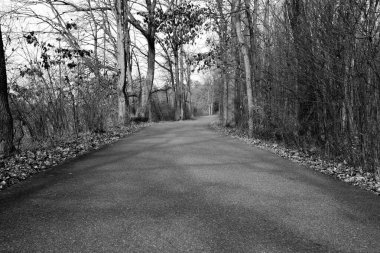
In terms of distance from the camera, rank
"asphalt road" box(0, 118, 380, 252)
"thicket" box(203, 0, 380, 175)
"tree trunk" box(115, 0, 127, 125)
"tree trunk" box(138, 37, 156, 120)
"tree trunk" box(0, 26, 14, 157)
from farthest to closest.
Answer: "tree trunk" box(138, 37, 156, 120) < "tree trunk" box(115, 0, 127, 125) < "tree trunk" box(0, 26, 14, 157) < "thicket" box(203, 0, 380, 175) < "asphalt road" box(0, 118, 380, 252)

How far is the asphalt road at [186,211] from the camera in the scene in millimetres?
3424

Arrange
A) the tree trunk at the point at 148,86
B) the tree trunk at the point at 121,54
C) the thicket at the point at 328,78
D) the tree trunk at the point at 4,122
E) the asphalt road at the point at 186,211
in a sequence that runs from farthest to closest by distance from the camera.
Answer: the tree trunk at the point at 148,86, the tree trunk at the point at 121,54, the tree trunk at the point at 4,122, the thicket at the point at 328,78, the asphalt road at the point at 186,211

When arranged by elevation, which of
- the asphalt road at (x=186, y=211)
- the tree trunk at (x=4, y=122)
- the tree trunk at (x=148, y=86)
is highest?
the tree trunk at (x=148, y=86)

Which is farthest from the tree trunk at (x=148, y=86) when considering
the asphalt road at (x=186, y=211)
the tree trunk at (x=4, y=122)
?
the asphalt road at (x=186, y=211)

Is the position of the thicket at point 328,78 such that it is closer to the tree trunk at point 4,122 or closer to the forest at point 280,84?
the forest at point 280,84

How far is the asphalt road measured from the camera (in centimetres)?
342

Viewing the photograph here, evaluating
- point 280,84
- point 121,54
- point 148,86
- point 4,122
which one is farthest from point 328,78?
point 148,86

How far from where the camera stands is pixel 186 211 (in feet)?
14.4

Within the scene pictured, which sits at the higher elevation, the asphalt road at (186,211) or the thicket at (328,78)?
the thicket at (328,78)

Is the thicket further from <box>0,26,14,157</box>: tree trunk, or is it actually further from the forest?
<box>0,26,14,157</box>: tree trunk

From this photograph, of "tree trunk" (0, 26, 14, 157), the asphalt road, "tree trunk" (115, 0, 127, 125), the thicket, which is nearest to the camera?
the asphalt road

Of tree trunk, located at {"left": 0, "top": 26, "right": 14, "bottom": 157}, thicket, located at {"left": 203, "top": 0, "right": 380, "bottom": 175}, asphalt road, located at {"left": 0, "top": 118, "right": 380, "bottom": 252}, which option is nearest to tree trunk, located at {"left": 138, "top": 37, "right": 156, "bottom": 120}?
thicket, located at {"left": 203, "top": 0, "right": 380, "bottom": 175}

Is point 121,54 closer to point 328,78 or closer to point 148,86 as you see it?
point 148,86

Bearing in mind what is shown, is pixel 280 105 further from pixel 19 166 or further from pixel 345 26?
pixel 19 166
